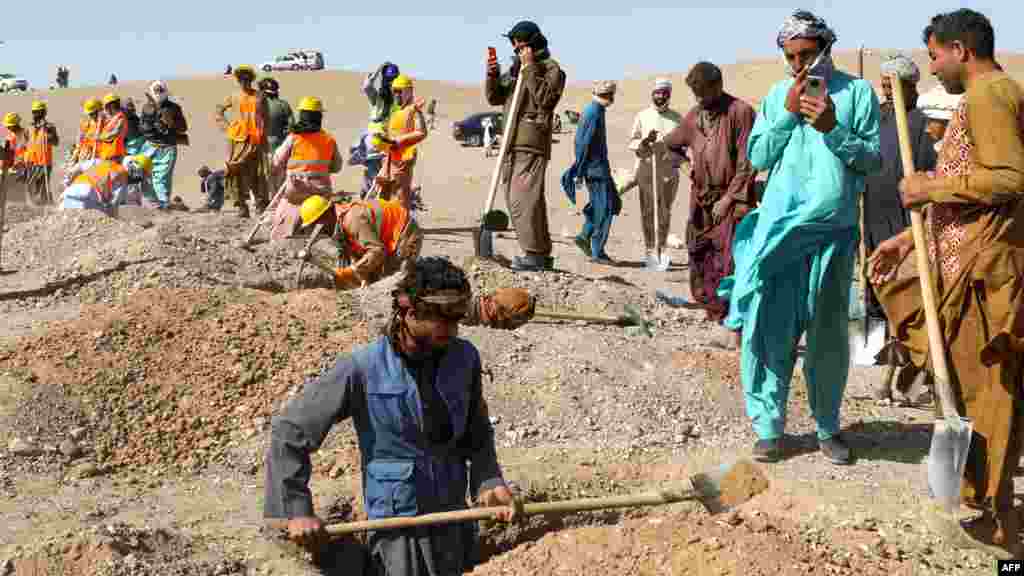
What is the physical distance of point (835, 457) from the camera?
18.9 feet

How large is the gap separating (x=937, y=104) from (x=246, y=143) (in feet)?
25.9

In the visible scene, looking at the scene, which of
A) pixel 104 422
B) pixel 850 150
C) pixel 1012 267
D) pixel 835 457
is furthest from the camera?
pixel 104 422

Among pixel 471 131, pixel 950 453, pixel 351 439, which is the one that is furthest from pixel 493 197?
pixel 471 131

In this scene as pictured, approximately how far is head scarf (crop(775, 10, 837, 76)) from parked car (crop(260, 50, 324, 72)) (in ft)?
158

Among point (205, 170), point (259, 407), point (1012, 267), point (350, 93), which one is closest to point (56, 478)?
point (259, 407)

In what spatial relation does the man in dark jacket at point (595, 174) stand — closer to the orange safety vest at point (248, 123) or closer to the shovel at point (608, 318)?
the shovel at point (608, 318)

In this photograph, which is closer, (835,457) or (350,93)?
(835,457)

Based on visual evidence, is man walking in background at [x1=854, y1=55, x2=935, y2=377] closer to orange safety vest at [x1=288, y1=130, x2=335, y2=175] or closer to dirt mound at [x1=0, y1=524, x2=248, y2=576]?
dirt mound at [x1=0, y1=524, x2=248, y2=576]

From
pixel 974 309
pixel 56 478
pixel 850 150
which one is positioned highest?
pixel 850 150

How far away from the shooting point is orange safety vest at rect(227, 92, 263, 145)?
14.0 metres

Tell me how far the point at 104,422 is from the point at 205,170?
1315 centimetres

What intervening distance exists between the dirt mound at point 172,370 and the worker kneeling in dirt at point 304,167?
322 cm

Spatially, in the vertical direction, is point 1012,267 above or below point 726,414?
above

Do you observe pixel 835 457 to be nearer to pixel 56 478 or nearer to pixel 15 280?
pixel 56 478
